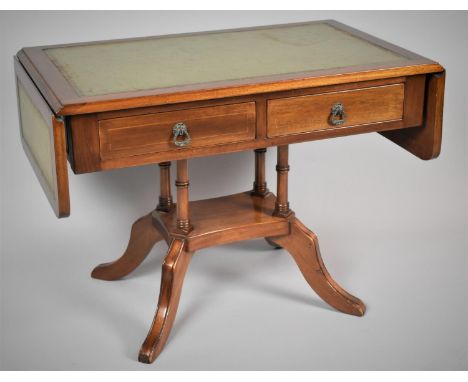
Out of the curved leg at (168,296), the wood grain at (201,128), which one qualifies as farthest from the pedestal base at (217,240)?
the wood grain at (201,128)

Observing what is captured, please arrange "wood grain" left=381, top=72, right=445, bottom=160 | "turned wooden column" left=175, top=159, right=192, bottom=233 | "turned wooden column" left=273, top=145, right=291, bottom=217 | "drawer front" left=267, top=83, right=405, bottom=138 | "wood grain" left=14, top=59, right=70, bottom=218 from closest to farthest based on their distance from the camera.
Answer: "wood grain" left=14, top=59, right=70, bottom=218 → "drawer front" left=267, top=83, right=405, bottom=138 → "wood grain" left=381, top=72, right=445, bottom=160 → "turned wooden column" left=175, top=159, right=192, bottom=233 → "turned wooden column" left=273, top=145, right=291, bottom=217

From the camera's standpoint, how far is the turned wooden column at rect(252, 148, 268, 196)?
3346 millimetres

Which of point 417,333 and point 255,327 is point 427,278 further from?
point 255,327

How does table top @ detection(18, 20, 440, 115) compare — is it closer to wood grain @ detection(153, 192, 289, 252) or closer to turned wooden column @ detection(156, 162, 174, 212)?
turned wooden column @ detection(156, 162, 174, 212)

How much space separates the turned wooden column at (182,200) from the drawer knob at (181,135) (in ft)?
0.93

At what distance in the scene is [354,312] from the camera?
3217mm

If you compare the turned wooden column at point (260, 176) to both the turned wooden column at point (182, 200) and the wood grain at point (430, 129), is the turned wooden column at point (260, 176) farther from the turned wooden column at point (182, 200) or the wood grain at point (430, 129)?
the wood grain at point (430, 129)

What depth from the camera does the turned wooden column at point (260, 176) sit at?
3.35m

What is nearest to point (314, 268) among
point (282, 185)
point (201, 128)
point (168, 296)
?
point (282, 185)

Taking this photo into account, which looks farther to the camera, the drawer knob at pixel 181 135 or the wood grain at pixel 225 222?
the wood grain at pixel 225 222

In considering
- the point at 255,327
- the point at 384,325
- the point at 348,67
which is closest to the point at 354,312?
the point at 384,325

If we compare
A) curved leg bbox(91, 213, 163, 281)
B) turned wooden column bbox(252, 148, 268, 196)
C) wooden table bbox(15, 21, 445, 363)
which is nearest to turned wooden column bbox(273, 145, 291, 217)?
wooden table bbox(15, 21, 445, 363)

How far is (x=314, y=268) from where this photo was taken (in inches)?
128

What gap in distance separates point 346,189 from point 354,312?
2.97 feet
